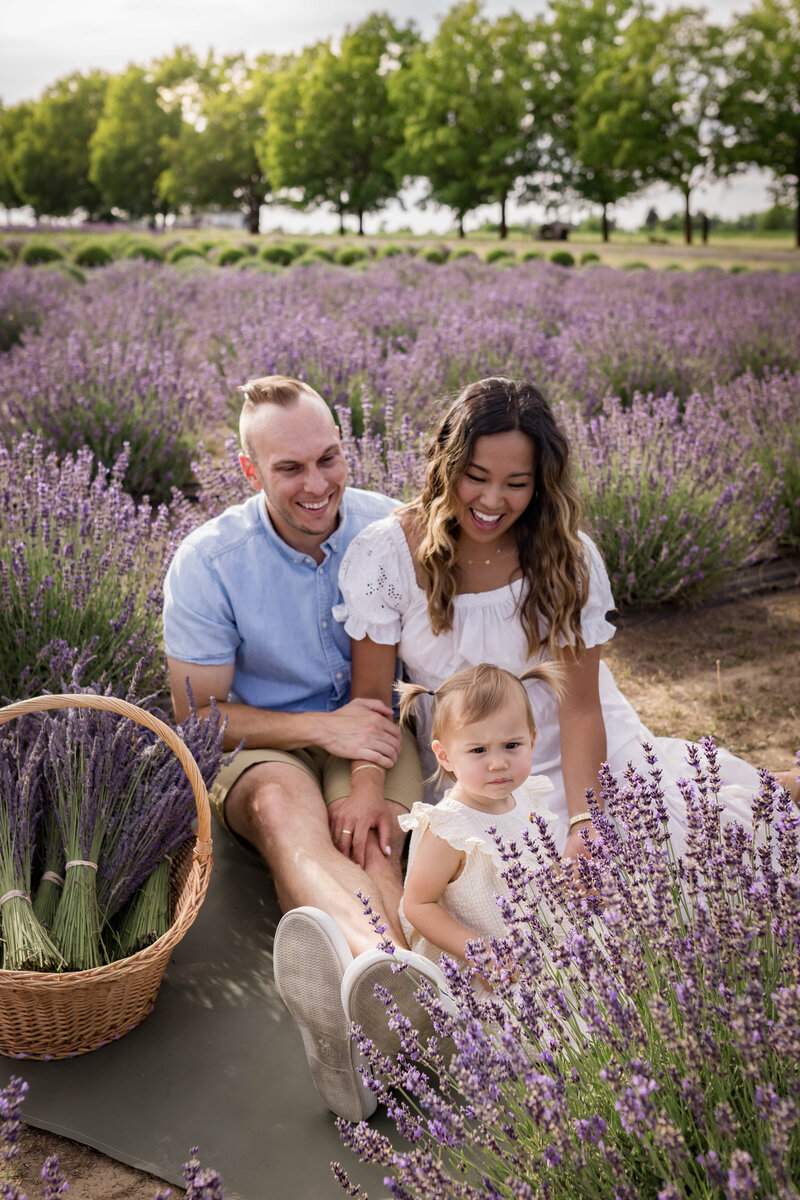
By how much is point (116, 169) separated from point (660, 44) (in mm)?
26863

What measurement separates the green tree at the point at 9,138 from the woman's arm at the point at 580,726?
59.4 meters

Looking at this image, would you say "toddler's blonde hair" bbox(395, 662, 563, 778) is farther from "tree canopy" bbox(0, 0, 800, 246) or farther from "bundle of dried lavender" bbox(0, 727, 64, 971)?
"tree canopy" bbox(0, 0, 800, 246)

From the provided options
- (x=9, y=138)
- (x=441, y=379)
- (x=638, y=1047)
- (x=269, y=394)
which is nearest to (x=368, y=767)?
(x=269, y=394)

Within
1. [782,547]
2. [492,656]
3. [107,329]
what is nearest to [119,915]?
[492,656]

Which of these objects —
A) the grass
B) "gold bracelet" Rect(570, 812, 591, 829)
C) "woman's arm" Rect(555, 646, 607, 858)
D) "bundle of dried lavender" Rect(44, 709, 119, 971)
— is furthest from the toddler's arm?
the grass

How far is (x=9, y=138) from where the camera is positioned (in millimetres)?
55875

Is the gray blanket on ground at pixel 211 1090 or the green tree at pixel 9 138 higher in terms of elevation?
the green tree at pixel 9 138

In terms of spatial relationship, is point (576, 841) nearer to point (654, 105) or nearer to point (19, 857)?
point (19, 857)

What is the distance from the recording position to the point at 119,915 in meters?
2.24

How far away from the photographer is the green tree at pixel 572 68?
31469 mm

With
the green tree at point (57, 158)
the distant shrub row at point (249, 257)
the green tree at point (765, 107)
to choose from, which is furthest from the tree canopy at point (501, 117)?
the distant shrub row at point (249, 257)

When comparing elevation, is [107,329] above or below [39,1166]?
above

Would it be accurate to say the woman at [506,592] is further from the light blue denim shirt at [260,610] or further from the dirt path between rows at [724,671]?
the dirt path between rows at [724,671]

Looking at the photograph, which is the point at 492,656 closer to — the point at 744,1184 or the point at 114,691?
the point at 114,691
